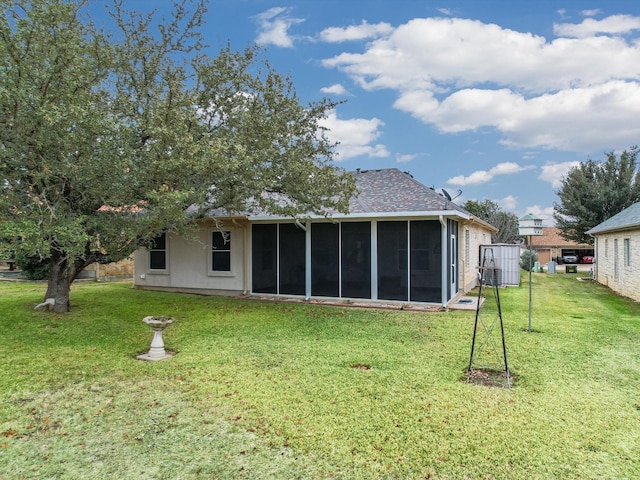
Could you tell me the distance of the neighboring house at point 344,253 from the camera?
423 inches

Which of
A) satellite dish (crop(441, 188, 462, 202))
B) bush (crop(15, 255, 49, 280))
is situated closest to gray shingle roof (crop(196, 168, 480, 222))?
satellite dish (crop(441, 188, 462, 202))

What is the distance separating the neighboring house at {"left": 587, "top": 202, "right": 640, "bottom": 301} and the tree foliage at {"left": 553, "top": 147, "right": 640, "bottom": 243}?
768 cm

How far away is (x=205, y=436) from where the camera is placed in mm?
3900

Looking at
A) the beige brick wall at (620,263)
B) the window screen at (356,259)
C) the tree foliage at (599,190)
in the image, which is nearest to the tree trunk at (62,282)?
the window screen at (356,259)

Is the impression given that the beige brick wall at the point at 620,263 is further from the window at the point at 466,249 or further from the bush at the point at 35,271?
the bush at the point at 35,271

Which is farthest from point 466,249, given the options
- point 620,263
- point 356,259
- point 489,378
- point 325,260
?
point 489,378

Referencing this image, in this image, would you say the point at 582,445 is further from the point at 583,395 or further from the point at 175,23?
the point at 175,23

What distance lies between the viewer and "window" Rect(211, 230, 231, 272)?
1329cm

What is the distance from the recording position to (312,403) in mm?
4629

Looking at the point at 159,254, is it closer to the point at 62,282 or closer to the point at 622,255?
the point at 62,282

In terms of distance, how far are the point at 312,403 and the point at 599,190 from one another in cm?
2762

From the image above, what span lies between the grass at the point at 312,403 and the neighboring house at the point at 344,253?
8.13 feet

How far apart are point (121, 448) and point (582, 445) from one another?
4196 mm

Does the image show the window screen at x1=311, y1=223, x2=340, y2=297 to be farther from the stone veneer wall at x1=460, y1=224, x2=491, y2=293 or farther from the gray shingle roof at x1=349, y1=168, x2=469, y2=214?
the stone veneer wall at x1=460, y1=224, x2=491, y2=293
